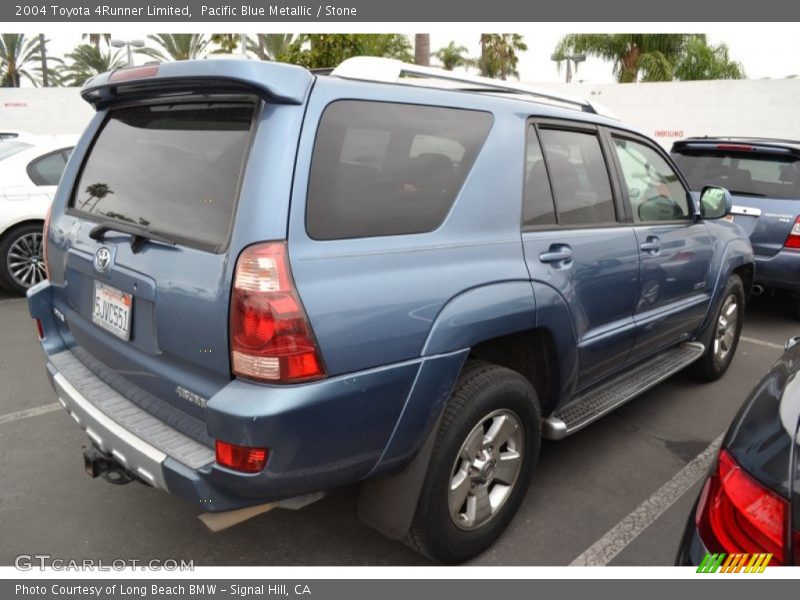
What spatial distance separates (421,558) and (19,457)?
2.24 metres

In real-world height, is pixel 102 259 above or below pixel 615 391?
above

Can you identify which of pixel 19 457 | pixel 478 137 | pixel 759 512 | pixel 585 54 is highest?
pixel 585 54

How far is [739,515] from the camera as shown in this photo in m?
1.55

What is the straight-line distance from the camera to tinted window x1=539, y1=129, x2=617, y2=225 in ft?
9.64

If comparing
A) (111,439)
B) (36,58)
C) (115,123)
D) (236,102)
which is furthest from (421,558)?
(36,58)

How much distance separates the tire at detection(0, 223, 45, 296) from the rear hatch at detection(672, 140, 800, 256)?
22.2ft

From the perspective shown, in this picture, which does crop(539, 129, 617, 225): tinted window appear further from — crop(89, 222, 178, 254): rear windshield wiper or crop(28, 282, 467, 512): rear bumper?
crop(89, 222, 178, 254): rear windshield wiper

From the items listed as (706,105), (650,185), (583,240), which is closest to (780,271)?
(650,185)

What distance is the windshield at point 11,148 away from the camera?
6.64m

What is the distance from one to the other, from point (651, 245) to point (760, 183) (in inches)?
136

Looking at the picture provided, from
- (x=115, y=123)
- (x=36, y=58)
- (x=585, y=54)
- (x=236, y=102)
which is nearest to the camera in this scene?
(x=236, y=102)

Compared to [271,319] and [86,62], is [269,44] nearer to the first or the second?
[86,62]

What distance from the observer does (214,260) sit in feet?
6.50

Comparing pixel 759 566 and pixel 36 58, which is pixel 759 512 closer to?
pixel 759 566
